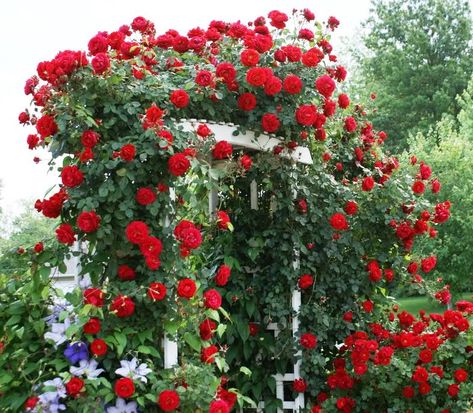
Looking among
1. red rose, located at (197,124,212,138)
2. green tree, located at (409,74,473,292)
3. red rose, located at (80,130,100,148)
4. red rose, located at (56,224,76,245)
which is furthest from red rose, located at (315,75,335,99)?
green tree, located at (409,74,473,292)

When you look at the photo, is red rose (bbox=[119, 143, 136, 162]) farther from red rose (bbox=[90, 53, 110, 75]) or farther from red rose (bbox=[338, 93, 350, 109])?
red rose (bbox=[338, 93, 350, 109])

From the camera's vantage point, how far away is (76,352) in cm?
313

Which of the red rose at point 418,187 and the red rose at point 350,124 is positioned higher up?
the red rose at point 350,124

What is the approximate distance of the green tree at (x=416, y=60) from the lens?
1909 centimetres

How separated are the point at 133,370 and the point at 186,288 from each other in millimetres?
449

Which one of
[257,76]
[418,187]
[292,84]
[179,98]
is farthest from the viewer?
[418,187]

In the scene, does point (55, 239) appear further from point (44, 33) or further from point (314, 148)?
point (44, 33)

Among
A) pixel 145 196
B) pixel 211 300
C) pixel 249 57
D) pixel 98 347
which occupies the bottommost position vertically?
pixel 98 347

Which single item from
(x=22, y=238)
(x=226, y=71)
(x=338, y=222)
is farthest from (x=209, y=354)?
(x=22, y=238)

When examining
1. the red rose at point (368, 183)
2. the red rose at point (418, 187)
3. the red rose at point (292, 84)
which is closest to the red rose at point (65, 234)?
the red rose at point (292, 84)

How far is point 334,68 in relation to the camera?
421 centimetres

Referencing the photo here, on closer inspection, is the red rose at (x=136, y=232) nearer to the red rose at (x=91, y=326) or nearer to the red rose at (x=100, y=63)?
the red rose at (x=91, y=326)

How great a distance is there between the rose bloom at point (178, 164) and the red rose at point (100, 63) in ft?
1.72

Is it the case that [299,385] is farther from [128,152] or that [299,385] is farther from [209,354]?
[128,152]
